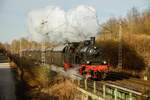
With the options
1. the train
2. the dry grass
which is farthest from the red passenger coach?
the dry grass

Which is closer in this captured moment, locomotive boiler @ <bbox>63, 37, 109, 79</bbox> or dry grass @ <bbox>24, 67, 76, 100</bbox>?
dry grass @ <bbox>24, 67, 76, 100</bbox>

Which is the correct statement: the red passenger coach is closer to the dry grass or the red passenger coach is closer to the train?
the train

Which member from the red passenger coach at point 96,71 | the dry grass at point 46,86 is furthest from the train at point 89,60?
the dry grass at point 46,86

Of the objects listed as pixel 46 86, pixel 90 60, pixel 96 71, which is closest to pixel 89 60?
pixel 90 60

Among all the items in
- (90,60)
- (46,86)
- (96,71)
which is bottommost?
(46,86)

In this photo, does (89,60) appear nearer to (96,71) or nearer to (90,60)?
(90,60)

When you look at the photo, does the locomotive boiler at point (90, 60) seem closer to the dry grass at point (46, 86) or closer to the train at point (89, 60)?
the train at point (89, 60)

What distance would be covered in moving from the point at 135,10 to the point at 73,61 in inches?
2046

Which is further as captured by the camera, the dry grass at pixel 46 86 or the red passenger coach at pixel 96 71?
the red passenger coach at pixel 96 71

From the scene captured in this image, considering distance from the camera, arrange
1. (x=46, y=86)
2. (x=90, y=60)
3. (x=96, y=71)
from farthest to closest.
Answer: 1. (x=46, y=86)
2. (x=90, y=60)
3. (x=96, y=71)

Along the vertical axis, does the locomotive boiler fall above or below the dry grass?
above

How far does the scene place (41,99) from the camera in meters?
28.2

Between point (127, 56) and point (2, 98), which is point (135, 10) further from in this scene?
point (2, 98)

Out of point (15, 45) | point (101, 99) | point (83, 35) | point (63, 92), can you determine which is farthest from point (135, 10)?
point (15, 45)
